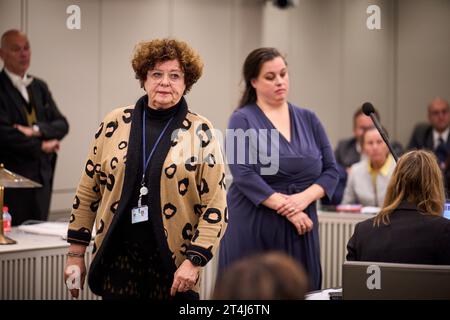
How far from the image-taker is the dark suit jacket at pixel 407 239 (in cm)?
233

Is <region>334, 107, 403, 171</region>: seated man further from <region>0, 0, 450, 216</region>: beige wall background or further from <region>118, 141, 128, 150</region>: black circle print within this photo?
<region>118, 141, 128, 150</region>: black circle print

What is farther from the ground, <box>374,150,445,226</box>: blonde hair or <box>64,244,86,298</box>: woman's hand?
<box>374,150,445,226</box>: blonde hair

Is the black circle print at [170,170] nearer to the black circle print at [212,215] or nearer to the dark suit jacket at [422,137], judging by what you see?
the black circle print at [212,215]

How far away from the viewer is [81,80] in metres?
5.39

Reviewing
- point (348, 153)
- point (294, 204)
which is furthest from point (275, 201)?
point (348, 153)

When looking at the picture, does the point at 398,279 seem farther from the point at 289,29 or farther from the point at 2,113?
the point at 289,29

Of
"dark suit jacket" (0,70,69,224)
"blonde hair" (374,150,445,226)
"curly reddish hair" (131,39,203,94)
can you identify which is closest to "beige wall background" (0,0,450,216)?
"dark suit jacket" (0,70,69,224)

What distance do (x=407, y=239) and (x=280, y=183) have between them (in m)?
1.11

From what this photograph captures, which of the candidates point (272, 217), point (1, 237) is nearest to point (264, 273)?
point (272, 217)

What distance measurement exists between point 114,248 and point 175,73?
1.95ft

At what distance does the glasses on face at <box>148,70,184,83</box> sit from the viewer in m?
2.56

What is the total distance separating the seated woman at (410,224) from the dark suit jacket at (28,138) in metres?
2.56

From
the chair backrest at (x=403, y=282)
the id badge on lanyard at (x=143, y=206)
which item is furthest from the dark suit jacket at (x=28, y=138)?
the chair backrest at (x=403, y=282)

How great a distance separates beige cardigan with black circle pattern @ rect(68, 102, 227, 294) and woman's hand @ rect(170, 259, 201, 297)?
46 millimetres
